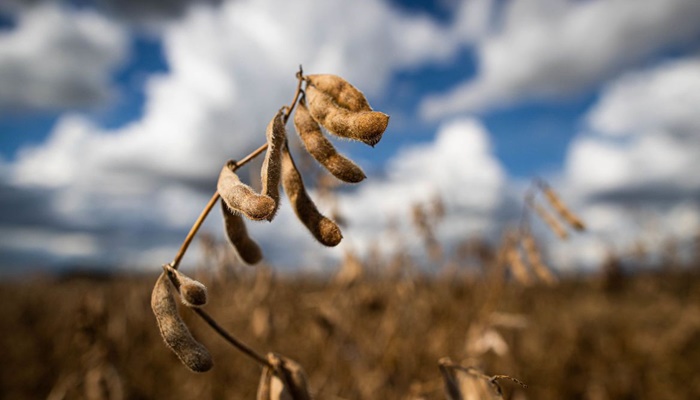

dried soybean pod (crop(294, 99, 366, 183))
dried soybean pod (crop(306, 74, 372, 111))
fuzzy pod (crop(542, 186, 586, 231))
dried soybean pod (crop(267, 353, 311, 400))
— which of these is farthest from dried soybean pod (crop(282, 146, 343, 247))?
fuzzy pod (crop(542, 186, 586, 231))

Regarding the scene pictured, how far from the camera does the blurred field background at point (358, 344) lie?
3.33m

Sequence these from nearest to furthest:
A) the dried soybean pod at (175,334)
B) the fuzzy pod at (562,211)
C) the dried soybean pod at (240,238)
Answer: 1. the dried soybean pod at (175,334)
2. the dried soybean pod at (240,238)
3. the fuzzy pod at (562,211)

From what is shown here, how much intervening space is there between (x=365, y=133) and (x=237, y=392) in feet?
15.4

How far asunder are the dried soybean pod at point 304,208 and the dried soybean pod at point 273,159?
7 cm

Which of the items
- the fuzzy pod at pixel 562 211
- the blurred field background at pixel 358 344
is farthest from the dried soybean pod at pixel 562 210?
the blurred field background at pixel 358 344

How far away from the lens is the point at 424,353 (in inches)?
198

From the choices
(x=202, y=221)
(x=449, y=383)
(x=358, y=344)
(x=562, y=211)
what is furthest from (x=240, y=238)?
(x=358, y=344)

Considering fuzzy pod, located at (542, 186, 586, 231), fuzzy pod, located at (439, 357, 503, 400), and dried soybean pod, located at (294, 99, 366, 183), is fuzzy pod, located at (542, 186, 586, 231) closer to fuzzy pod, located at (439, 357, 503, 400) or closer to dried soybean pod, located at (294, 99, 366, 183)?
fuzzy pod, located at (439, 357, 503, 400)

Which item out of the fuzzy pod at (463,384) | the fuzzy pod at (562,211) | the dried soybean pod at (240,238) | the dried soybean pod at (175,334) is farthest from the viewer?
the fuzzy pod at (562,211)

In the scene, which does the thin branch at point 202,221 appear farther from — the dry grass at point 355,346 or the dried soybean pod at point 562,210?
the dried soybean pod at point 562,210

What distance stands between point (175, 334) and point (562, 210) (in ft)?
6.64

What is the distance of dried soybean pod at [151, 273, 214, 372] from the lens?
1175 millimetres

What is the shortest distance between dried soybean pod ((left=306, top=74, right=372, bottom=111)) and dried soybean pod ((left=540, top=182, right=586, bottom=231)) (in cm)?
166

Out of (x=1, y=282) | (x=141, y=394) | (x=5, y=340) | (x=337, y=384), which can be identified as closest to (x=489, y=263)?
(x=337, y=384)
